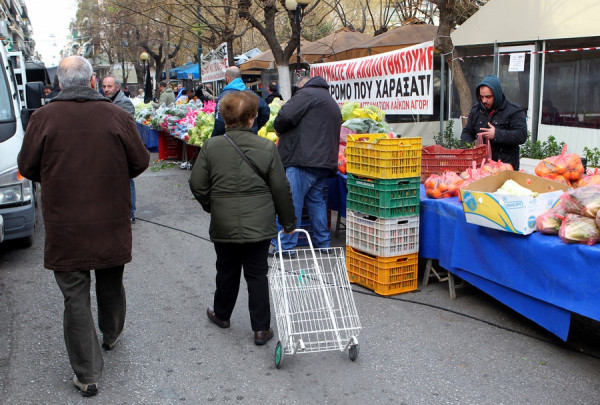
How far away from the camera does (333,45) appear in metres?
19.5

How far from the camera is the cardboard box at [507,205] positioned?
401cm

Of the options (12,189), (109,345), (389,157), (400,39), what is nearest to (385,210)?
(389,157)

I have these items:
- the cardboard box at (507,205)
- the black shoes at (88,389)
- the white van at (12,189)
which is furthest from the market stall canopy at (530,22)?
the black shoes at (88,389)

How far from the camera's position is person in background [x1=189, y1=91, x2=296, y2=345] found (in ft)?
12.8

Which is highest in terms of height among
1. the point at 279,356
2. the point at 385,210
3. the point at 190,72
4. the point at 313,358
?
the point at 190,72

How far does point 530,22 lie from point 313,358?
344 inches

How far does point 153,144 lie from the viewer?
17.0 meters

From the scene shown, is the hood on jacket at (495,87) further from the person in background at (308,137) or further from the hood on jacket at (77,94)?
the hood on jacket at (77,94)

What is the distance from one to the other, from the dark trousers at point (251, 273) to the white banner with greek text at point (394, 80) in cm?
611

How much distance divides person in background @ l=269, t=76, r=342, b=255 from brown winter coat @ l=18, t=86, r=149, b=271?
2.66 metres

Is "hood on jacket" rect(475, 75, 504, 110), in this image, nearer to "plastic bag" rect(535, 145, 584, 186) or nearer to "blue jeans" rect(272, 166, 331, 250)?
"plastic bag" rect(535, 145, 584, 186)

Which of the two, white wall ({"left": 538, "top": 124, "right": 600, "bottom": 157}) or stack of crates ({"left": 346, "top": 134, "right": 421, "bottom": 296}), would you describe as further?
white wall ({"left": 538, "top": 124, "right": 600, "bottom": 157})

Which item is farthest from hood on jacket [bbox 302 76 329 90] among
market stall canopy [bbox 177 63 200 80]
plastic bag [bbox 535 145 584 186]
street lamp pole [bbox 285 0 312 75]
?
market stall canopy [bbox 177 63 200 80]

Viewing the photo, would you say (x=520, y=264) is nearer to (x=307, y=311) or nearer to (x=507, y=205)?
(x=507, y=205)
